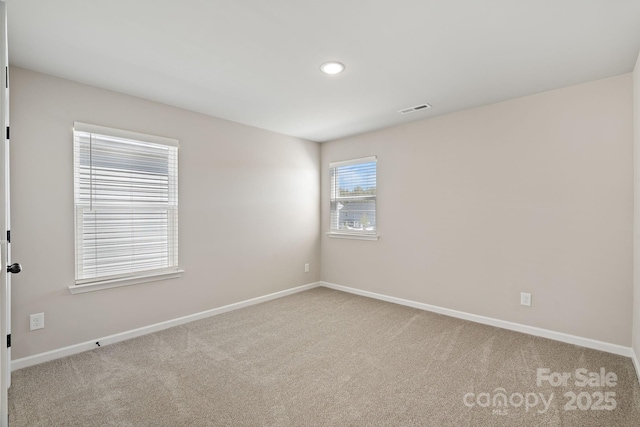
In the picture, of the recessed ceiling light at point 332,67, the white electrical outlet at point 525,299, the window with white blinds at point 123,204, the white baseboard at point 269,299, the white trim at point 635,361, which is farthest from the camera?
the white electrical outlet at point 525,299

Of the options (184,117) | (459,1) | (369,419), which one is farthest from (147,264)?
(459,1)

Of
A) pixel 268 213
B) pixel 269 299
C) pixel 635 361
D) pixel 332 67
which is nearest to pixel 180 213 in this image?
pixel 268 213

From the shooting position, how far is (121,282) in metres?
2.96

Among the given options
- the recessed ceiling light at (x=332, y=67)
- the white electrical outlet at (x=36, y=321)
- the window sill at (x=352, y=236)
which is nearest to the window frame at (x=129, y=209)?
the white electrical outlet at (x=36, y=321)

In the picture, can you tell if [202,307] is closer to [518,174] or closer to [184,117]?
[184,117]

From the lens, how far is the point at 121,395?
6.83 ft

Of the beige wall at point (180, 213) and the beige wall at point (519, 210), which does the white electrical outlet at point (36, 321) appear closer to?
the beige wall at point (180, 213)

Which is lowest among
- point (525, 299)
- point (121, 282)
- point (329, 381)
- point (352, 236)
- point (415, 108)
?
point (329, 381)

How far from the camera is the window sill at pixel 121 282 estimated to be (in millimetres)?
2716

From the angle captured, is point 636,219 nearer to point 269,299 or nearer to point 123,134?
point 269,299

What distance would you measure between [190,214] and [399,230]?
2.61 metres

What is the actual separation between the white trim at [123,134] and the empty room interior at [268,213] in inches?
0.8

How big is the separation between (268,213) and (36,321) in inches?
101

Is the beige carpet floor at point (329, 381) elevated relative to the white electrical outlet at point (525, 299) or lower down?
lower down
